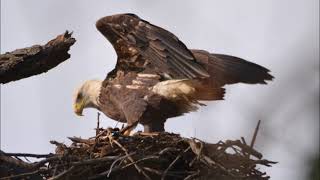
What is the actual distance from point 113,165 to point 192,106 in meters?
1.79

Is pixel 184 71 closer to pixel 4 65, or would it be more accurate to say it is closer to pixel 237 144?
pixel 237 144

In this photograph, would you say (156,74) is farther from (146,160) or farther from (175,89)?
(146,160)

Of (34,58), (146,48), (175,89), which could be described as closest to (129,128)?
(175,89)

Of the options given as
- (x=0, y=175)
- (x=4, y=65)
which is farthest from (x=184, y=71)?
(x=0, y=175)

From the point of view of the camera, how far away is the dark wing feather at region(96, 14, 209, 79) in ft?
17.7

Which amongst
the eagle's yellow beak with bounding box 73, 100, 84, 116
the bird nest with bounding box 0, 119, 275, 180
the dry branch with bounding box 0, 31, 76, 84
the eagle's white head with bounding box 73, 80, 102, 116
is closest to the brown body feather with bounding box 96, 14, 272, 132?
the eagle's white head with bounding box 73, 80, 102, 116

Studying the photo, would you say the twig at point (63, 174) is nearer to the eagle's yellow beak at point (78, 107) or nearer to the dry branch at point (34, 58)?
the dry branch at point (34, 58)

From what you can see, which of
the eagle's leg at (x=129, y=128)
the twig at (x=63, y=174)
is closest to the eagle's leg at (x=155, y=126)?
the eagle's leg at (x=129, y=128)

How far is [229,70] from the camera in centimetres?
582

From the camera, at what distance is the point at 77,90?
6961 mm

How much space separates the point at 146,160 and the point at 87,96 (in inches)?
102

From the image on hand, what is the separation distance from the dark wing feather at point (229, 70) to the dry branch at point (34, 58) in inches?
72.6

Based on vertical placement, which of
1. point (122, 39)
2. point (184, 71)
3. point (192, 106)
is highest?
point (122, 39)

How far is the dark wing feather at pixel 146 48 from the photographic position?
17.7 feet
